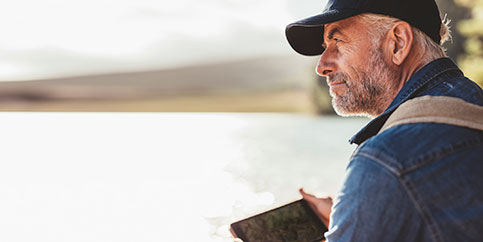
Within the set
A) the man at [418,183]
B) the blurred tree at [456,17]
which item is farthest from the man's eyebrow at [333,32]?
the blurred tree at [456,17]

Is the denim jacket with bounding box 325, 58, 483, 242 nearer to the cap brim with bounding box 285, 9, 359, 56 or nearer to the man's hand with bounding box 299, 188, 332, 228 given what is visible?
the man's hand with bounding box 299, 188, 332, 228

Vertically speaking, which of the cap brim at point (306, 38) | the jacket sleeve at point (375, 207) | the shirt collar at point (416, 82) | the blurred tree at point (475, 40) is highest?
the blurred tree at point (475, 40)

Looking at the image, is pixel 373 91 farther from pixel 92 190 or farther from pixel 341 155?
pixel 341 155

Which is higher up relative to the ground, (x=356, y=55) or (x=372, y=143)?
(x=356, y=55)

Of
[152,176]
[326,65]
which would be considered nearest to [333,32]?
[326,65]

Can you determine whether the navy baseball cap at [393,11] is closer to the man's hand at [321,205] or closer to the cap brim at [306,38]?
the cap brim at [306,38]

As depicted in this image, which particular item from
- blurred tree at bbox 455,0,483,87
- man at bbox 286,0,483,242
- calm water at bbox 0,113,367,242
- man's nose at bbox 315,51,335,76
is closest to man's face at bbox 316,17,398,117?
man's nose at bbox 315,51,335,76

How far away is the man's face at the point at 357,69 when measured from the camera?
0.95 meters

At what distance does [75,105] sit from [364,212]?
8817 millimetres

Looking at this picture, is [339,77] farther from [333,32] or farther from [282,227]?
[282,227]

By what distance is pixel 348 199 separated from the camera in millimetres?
669

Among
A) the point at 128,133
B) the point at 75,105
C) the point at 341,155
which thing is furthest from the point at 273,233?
the point at 75,105

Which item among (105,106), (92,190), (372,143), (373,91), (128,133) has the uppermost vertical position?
(105,106)

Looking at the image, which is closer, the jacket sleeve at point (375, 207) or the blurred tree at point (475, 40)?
the jacket sleeve at point (375, 207)
